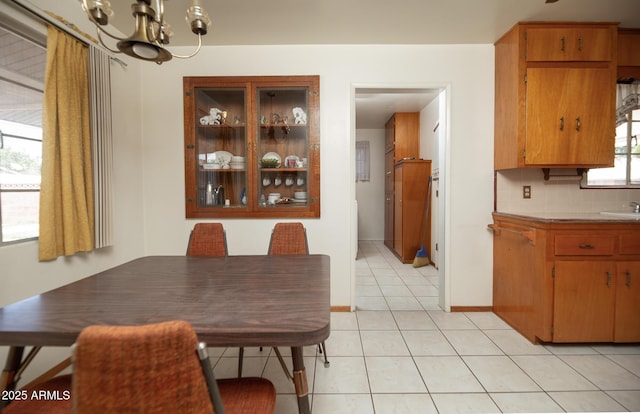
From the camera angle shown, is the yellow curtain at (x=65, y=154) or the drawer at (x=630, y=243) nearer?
the yellow curtain at (x=65, y=154)

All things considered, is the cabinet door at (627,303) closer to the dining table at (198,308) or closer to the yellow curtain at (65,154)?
the dining table at (198,308)

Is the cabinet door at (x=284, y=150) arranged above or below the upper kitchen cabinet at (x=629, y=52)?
below

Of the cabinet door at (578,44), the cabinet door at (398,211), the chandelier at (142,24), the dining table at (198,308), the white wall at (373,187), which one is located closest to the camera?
the dining table at (198,308)

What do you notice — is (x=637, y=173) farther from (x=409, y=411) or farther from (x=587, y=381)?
(x=409, y=411)

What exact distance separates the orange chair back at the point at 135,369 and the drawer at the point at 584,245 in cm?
241

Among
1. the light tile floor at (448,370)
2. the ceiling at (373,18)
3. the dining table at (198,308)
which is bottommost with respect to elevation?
the light tile floor at (448,370)

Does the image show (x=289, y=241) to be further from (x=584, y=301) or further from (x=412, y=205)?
(x=412, y=205)

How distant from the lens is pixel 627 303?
1.97 m

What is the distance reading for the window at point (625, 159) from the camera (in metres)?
2.58

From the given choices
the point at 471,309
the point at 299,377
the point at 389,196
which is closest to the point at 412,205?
the point at 389,196

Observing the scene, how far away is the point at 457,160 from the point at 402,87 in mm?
872

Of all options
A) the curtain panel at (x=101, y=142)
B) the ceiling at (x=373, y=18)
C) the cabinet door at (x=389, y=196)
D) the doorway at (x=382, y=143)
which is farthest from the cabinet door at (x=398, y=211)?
the curtain panel at (x=101, y=142)

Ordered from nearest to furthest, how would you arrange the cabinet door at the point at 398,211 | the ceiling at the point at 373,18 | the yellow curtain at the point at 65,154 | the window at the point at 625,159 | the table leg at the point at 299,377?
the table leg at the point at 299,377, the yellow curtain at the point at 65,154, the ceiling at the point at 373,18, the window at the point at 625,159, the cabinet door at the point at 398,211

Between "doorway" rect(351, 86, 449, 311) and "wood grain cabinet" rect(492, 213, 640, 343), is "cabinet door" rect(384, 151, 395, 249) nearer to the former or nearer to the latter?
"doorway" rect(351, 86, 449, 311)
